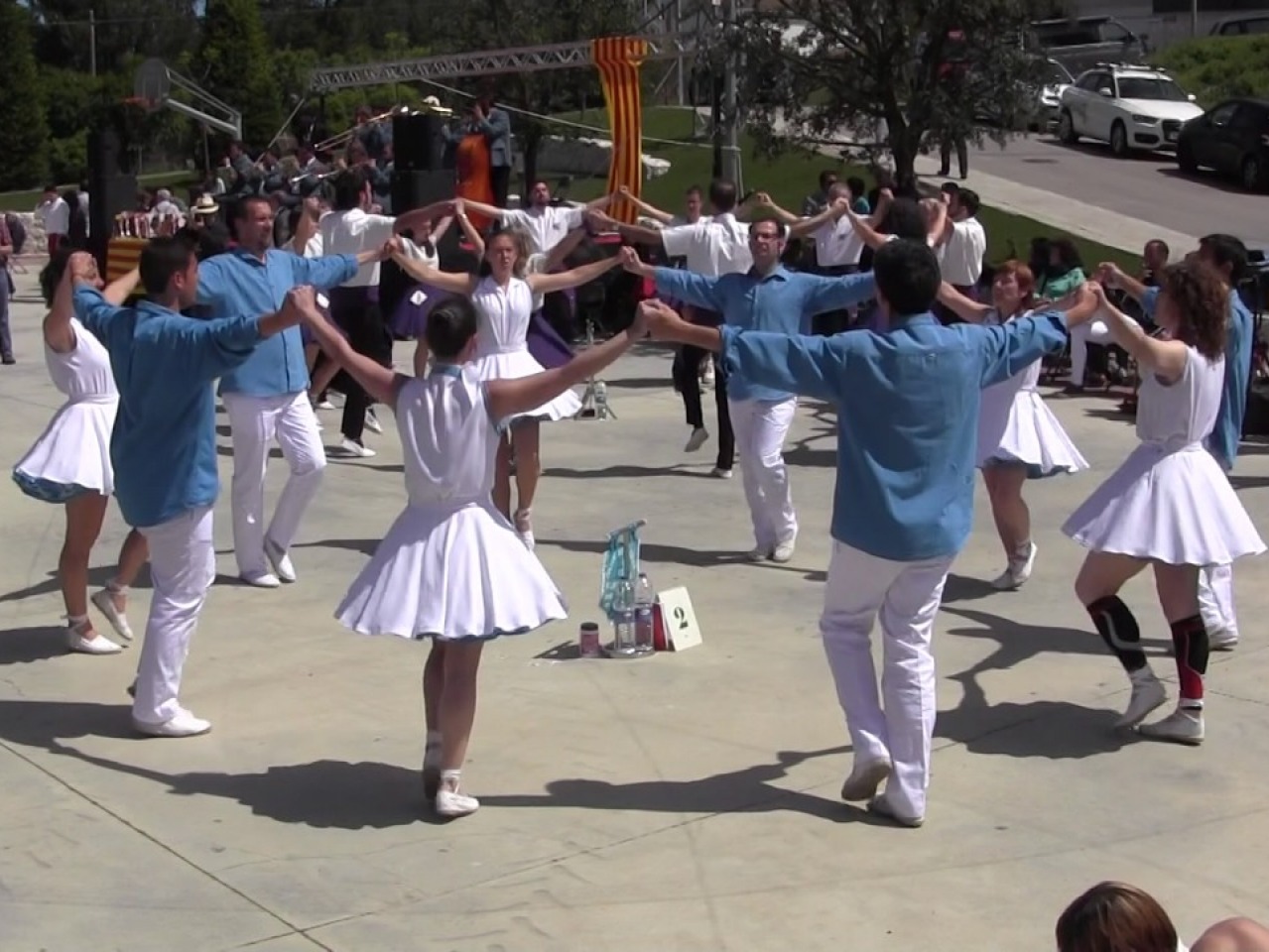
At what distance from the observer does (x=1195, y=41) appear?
41.8 meters

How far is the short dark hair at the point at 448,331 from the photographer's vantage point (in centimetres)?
594

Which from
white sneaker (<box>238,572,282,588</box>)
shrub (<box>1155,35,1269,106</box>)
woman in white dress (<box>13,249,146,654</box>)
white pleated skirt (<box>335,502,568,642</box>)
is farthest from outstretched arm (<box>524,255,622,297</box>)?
shrub (<box>1155,35,1269,106</box>)

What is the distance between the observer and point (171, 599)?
696cm

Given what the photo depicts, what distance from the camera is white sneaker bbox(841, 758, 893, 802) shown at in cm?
609

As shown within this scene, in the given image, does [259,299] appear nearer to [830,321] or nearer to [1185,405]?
[1185,405]

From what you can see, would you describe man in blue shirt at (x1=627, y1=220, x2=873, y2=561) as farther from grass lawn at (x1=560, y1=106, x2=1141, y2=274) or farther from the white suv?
the white suv

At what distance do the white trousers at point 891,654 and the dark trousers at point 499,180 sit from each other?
54.8ft

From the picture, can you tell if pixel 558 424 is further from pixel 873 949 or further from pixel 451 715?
pixel 873 949

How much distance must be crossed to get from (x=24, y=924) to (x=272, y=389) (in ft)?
13.9

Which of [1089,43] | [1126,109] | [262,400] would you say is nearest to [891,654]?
[262,400]

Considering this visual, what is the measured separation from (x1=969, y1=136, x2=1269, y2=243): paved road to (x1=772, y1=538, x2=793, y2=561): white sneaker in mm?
16598

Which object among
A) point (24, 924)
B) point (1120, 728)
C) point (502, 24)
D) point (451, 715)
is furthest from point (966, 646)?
point (502, 24)

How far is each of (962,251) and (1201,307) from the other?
20.7 ft

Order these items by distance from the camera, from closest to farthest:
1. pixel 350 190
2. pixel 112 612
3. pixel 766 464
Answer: pixel 112 612 < pixel 766 464 < pixel 350 190
